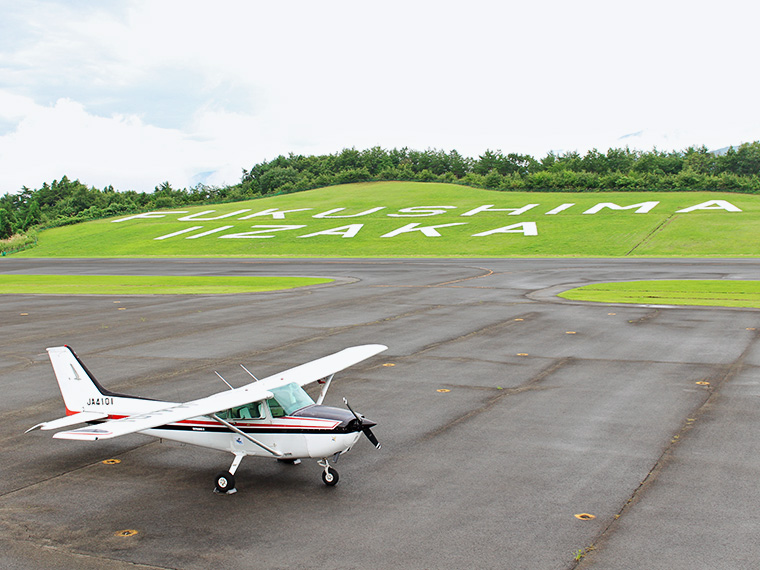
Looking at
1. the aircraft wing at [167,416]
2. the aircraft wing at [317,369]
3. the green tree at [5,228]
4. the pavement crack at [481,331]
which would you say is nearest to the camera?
the aircraft wing at [167,416]

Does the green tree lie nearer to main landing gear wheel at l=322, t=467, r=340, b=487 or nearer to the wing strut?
the wing strut

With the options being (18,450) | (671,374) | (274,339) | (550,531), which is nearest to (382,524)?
(550,531)

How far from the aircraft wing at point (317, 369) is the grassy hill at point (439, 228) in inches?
2421

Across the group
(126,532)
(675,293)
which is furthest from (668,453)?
(675,293)

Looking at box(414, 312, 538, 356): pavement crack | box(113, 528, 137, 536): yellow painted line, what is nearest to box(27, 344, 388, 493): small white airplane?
box(113, 528, 137, 536): yellow painted line

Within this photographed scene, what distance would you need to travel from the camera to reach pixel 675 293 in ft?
125

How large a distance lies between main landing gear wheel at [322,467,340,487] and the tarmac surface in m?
0.16

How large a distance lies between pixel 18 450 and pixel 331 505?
23.8 feet

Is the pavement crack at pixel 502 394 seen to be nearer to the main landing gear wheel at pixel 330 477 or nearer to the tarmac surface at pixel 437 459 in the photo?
the tarmac surface at pixel 437 459

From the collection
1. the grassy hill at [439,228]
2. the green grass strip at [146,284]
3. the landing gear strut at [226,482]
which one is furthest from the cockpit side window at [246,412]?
the grassy hill at [439,228]

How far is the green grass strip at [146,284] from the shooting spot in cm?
4569

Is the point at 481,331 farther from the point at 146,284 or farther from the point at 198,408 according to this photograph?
the point at 146,284

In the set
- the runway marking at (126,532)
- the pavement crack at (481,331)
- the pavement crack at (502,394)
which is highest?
the runway marking at (126,532)

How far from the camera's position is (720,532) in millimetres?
9797
